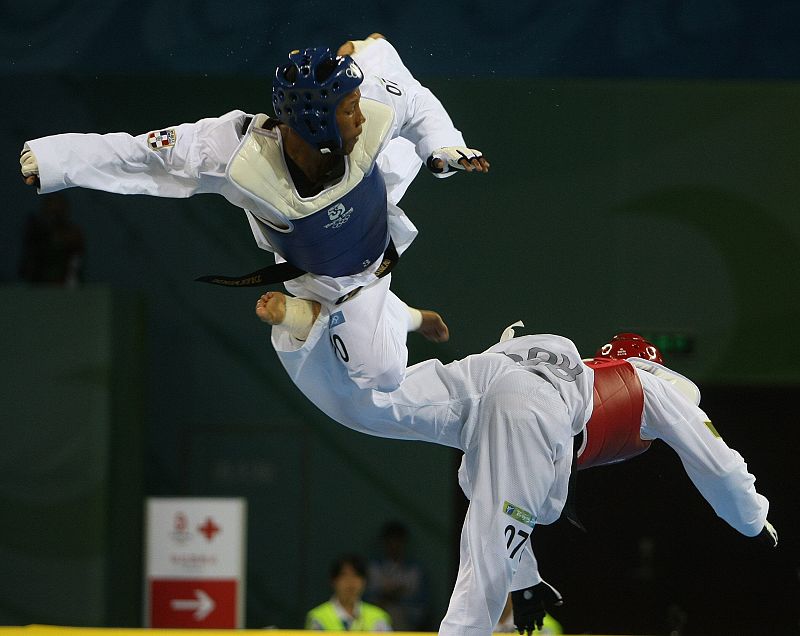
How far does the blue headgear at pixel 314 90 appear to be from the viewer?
144 inches

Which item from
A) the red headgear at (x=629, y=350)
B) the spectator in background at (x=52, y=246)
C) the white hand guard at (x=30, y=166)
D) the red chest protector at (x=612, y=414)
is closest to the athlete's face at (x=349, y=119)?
the white hand guard at (x=30, y=166)

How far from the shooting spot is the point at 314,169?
3855mm

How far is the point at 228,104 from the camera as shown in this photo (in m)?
7.57

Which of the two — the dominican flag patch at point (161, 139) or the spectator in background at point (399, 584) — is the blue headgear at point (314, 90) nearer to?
the dominican flag patch at point (161, 139)

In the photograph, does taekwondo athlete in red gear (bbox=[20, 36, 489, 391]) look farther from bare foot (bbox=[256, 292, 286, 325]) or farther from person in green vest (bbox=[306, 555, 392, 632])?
person in green vest (bbox=[306, 555, 392, 632])

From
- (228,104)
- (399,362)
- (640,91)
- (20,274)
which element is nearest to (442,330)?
(399,362)

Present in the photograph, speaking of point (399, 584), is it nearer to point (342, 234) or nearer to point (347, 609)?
point (347, 609)

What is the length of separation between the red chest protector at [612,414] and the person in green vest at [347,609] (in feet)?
12.1

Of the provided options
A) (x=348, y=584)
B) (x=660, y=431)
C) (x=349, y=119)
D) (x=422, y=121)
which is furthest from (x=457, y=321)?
(x=349, y=119)

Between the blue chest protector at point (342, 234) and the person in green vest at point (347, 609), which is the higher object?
the blue chest protector at point (342, 234)

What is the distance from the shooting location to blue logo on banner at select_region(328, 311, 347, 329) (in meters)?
4.01

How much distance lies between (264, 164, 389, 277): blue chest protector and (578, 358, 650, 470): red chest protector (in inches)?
35.3

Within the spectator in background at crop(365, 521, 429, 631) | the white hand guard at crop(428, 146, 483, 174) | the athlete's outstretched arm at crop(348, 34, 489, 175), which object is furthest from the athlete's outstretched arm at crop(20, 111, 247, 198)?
the spectator in background at crop(365, 521, 429, 631)

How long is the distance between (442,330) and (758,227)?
4239 millimetres
